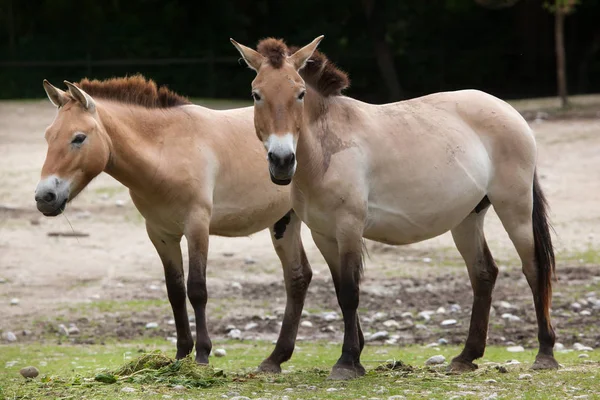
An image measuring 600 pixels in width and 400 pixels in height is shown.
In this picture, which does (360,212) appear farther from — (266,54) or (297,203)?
(266,54)

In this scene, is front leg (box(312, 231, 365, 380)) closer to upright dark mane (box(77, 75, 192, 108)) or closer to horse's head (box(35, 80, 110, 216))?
horse's head (box(35, 80, 110, 216))

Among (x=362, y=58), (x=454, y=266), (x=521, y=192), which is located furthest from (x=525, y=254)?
(x=362, y=58)

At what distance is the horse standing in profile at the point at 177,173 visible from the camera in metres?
6.93

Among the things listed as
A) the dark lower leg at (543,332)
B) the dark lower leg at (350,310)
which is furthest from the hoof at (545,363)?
the dark lower leg at (350,310)

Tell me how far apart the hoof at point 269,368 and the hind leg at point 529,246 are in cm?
183

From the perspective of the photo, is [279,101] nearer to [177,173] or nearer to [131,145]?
[177,173]

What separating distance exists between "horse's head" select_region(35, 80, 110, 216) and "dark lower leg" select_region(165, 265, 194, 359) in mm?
1066

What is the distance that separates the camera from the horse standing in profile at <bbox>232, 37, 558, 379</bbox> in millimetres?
6469

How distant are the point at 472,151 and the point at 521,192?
1.49 ft

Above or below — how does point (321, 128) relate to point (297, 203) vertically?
above

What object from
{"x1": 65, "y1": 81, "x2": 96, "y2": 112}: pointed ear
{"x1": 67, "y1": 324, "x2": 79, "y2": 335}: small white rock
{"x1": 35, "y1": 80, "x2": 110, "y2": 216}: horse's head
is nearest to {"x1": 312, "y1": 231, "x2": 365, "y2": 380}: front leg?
{"x1": 35, "y1": 80, "x2": 110, "y2": 216}: horse's head

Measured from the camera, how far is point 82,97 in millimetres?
6957

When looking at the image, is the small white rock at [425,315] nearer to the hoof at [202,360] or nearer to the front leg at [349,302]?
the hoof at [202,360]

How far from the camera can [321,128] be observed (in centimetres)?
675
